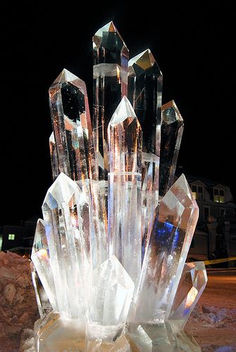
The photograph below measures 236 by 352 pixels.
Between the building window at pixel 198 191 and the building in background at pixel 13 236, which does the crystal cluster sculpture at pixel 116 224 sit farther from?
the building in background at pixel 13 236

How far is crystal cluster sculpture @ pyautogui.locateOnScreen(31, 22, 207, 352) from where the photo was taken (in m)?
1.98

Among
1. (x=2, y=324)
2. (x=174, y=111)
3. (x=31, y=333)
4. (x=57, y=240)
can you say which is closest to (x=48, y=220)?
(x=57, y=240)

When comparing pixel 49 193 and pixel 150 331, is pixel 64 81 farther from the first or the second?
pixel 150 331

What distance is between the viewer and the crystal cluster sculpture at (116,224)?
77.9 inches

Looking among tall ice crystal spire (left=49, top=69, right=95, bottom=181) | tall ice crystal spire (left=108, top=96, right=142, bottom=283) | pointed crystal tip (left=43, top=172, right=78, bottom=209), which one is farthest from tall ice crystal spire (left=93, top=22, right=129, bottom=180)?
pointed crystal tip (left=43, top=172, right=78, bottom=209)

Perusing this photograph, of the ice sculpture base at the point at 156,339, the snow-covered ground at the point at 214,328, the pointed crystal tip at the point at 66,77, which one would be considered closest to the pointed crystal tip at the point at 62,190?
the pointed crystal tip at the point at 66,77

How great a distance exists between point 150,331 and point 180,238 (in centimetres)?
59

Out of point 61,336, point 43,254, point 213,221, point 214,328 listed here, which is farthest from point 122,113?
point 213,221

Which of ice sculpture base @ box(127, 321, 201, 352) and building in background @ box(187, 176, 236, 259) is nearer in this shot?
ice sculpture base @ box(127, 321, 201, 352)

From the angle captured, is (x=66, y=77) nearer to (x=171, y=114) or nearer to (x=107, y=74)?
(x=107, y=74)

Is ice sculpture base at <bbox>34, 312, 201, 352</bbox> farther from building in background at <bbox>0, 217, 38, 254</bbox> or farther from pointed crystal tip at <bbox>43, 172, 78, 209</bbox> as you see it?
building in background at <bbox>0, 217, 38, 254</bbox>

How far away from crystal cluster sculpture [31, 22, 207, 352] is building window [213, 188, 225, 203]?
31.1 meters

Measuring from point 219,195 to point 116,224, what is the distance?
32.3 m

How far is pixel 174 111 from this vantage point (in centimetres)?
278
